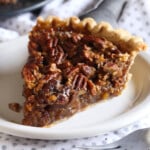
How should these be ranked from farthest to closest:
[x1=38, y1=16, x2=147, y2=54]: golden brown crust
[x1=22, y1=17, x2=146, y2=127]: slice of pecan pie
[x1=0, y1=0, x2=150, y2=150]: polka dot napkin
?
[x1=0, y1=0, x2=150, y2=150]: polka dot napkin → [x1=38, y1=16, x2=147, y2=54]: golden brown crust → [x1=22, y1=17, x2=146, y2=127]: slice of pecan pie

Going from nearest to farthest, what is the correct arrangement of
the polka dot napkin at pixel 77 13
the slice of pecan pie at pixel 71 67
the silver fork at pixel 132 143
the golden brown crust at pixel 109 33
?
the silver fork at pixel 132 143, the slice of pecan pie at pixel 71 67, the golden brown crust at pixel 109 33, the polka dot napkin at pixel 77 13

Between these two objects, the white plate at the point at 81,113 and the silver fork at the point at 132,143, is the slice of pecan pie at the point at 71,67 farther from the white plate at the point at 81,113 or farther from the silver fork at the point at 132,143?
the silver fork at the point at 132,143

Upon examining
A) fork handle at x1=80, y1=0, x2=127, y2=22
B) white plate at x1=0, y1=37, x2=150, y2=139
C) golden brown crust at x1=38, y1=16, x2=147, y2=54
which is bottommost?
fork handle at x1=80, y1=0, x2=127, y2=22

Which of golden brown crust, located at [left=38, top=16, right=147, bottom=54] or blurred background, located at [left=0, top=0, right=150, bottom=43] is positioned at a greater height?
golden brown crust, located at [left=38, top=16, right=147, bottom=54]

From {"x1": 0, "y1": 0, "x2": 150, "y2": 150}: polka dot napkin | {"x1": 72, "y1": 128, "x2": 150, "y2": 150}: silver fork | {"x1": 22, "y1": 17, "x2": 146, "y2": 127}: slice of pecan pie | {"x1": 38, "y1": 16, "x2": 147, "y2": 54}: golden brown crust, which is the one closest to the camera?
{"x1": 72, "y1": 128, "x2": 150, "y2": 150}: silver fork

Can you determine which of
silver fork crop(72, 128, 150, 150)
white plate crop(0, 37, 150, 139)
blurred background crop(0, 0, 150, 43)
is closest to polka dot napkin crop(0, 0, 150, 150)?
blurred background crop(0, 0, 150, 43)

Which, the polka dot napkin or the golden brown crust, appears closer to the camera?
the golden brown crust

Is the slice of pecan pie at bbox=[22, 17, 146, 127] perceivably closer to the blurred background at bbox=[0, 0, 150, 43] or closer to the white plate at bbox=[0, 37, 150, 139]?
the white plate at bbox=[0, 37, 150, 139]

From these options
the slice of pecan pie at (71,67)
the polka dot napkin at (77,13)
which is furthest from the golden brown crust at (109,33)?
the polka dot napkin at (77,13)
